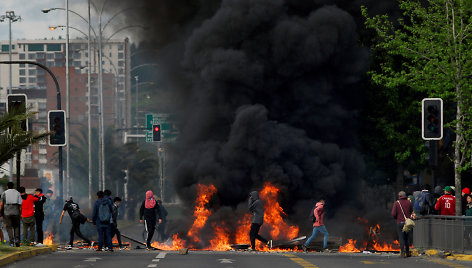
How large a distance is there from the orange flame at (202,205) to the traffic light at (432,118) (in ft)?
48.9

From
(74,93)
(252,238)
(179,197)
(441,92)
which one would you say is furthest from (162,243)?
(74,93)

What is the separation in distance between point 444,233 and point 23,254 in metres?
10.2

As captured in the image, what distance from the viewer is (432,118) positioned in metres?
23.1

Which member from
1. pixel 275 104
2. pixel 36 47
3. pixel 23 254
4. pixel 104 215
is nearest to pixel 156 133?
pixel 275 104

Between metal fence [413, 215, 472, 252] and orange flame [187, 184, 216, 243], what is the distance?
1354 centimetres

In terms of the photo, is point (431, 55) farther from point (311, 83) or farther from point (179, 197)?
point (179, 197)

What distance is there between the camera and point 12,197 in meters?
23.0

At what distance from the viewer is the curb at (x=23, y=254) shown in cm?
1911

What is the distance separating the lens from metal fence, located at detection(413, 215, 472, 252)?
2128 cm

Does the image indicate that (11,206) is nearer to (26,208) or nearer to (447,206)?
(26,208)

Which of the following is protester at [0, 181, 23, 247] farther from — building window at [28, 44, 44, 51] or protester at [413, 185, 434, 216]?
building window at [28, 44, 44, 51]

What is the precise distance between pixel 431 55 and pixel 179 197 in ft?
46.9

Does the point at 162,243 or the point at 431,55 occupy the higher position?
the point at 431,55

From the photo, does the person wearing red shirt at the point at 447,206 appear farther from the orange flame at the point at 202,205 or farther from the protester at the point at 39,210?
the orange flame at the point at 202,205
